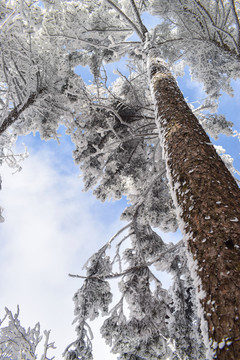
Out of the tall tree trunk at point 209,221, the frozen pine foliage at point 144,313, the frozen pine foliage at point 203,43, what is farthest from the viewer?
the frozen pine foliage at point 203,43

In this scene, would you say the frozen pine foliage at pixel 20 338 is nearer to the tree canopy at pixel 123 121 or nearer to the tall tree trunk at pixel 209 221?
the tree canopy at pixel 123 121

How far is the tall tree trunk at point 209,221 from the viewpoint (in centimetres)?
141

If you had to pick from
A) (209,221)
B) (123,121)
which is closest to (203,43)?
(123,121)

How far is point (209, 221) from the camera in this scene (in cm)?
189

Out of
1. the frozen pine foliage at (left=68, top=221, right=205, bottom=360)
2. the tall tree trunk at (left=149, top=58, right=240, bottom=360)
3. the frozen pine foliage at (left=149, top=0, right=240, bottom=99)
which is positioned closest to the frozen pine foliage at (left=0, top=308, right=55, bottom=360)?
the frozen pine foliage at (left=68, top=221, right=205, bottom=360)

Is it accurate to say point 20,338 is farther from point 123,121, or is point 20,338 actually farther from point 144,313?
point 123,121

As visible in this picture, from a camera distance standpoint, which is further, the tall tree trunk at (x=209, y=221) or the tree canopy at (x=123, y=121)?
the tree canopy at (x=123, y=121)

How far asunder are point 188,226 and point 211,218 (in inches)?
8.3

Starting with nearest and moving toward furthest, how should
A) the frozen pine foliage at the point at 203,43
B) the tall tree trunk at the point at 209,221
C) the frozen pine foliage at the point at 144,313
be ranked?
the tall tree trunk at the point at 209,221
the frozen pine foliage at the point at 144,313
the frozen pine foliage at the point at 203,43

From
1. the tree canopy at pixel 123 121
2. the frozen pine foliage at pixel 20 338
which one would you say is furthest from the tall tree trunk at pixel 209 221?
the frozen pine foliage at pixel 20 338

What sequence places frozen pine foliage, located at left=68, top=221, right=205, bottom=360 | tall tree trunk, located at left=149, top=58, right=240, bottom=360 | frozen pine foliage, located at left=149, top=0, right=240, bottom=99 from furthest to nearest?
frozen pine foliage, located at left=149, top=0, right=240, bottom=99
frozen pine foliage, located at left=68, top=221, right=205, bottom=360
tall tree trunk, located at left=149, top=58, right=240, bottom=360

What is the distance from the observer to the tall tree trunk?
1409mm

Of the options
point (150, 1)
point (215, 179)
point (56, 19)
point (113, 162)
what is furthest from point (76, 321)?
point (150, 1)

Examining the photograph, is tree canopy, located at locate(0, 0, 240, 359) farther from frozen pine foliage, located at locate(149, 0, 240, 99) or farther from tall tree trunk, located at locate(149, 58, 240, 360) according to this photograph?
tall tree trunk, located at locate(149, 58, 240, 360)
